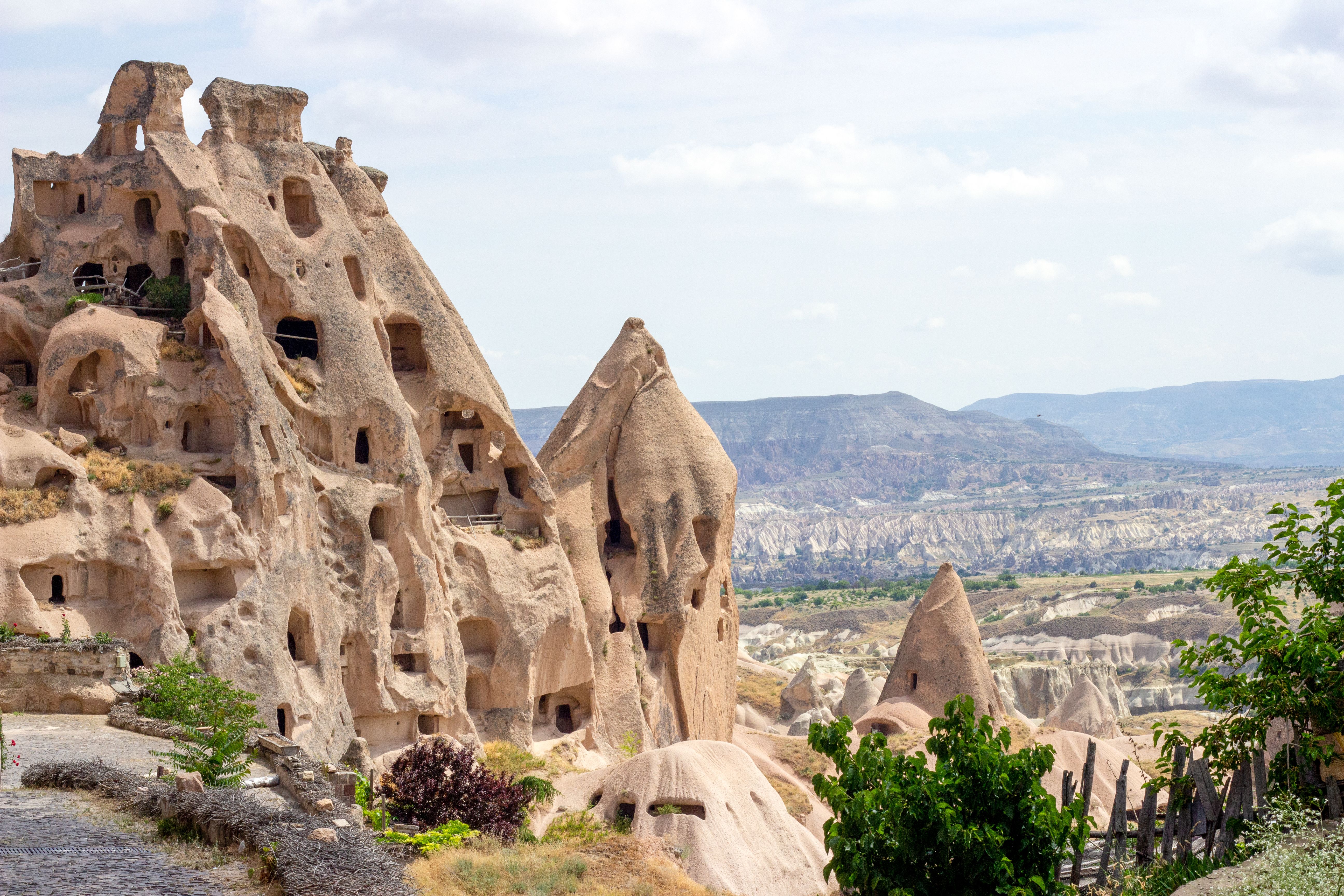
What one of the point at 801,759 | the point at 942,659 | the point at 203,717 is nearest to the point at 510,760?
the point at 801,759

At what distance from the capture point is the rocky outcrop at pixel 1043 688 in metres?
69.9

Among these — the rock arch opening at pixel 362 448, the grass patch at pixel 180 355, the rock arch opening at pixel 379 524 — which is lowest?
the rock arch opening at pixel 379 524

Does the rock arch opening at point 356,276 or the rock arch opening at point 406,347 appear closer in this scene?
the rock arch opening at point 356,276

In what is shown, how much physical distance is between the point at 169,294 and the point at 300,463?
15.9ft

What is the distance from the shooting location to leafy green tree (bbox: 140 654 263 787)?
56.5 feet

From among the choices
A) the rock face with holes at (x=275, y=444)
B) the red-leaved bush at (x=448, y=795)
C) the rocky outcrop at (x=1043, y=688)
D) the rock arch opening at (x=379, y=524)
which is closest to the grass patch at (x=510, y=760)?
the rock face with holes at (x=275, y=444)

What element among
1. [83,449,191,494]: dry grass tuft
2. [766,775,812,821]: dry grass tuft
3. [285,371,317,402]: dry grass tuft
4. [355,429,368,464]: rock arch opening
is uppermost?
[285,371,317,402]: dry grass tuft

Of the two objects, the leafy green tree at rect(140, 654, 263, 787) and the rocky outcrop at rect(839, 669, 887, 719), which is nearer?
the leafy green tree at rect(140, 654, 263, 787)

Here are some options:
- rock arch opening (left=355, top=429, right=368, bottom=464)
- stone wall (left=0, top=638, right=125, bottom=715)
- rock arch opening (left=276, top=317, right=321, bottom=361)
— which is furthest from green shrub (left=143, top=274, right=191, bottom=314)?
stone wall (left=0, top=638, right=125, bottom=715)

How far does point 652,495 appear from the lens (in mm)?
42406

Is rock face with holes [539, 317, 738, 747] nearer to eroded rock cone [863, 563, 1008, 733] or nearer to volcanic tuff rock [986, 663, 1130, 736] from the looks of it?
eroded rock cone [863, 563, 1008, 733]

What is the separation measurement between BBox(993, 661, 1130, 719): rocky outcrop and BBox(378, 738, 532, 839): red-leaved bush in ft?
162

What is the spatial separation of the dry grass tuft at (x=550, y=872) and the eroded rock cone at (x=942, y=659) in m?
20.1

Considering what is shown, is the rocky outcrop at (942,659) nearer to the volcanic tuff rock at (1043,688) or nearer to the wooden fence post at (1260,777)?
the volcanic tuff rock at (1043,688)
